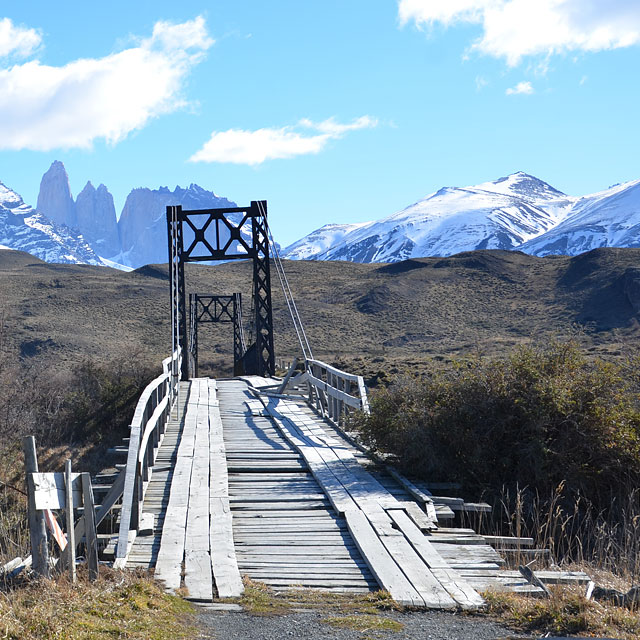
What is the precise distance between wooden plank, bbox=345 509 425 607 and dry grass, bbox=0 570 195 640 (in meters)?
1.35

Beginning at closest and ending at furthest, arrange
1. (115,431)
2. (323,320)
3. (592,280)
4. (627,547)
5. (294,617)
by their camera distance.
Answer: (294,617) → (627,547) → (115,431) → (323,320) → (592,280)

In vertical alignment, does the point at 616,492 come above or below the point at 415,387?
below

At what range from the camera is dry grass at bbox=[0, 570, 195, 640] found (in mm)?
4117

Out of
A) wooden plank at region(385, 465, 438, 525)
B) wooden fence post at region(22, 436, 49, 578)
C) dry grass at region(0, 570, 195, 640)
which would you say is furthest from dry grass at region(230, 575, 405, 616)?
wooden plank at region(385, 465, 438, 525)

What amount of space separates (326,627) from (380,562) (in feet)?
4.07

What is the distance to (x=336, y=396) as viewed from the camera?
1257cm

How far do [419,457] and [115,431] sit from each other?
15485 mm

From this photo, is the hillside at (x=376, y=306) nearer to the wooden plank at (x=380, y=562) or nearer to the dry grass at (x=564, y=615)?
the wooden plank at (x=380, y=562)

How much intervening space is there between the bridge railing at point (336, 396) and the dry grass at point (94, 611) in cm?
595

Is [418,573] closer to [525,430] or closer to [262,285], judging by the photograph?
[525,430]

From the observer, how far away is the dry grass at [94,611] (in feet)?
13.5

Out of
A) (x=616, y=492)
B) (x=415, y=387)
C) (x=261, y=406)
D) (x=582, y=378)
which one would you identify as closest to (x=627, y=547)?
(x=616, y=492)

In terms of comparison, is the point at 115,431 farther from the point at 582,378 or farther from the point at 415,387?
the point at 582,378

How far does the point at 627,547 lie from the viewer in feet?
24.4
